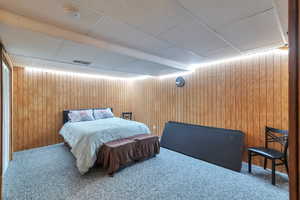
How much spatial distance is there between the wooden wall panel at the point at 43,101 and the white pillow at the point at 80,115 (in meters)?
0.35

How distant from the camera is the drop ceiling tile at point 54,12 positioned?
4.34 feet

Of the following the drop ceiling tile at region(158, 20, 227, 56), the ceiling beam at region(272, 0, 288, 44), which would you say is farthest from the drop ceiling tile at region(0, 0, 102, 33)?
the ceiling beam at region(272, 0, 288, 44)

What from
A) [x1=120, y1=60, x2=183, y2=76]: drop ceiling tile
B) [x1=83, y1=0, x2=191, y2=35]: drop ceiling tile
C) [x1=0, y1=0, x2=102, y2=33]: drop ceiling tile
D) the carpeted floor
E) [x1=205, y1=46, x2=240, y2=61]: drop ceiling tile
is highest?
[x1=83, y1=0, x2=191, y2=35]: drop ceiling tile

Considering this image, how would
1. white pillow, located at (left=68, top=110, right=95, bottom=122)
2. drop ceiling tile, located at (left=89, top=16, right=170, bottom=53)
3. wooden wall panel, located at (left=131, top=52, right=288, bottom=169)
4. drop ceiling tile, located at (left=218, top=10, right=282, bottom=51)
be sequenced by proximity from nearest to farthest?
drop ceiling tile, located at (left=218, top=10, right=282, bottom=51) < drop ceiling tile, located at (left=89, top=16, right=170, bottom=53) < wooden wall panel, located at (left=131, top=52, right=288, bottom=169) < white pillow, located at (left=68, top=110, right=95, bottom=122)

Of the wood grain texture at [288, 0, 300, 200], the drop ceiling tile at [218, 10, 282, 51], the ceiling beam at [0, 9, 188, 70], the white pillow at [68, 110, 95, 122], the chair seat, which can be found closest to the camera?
the wood grain texture at [288, 0, 300, 200]

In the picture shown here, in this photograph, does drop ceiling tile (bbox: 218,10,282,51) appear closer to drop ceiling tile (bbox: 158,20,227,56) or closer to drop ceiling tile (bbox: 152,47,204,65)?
drop ceiling tile (bbox: 158,20,227,56)

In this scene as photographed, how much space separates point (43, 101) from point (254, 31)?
5054 mm

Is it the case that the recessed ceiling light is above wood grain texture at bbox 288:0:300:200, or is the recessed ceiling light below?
above

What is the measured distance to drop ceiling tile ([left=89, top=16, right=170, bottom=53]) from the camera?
171 cm

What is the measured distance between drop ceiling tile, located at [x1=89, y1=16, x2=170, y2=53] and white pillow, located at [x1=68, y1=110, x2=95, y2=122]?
279 cm

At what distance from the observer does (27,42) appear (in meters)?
2.04

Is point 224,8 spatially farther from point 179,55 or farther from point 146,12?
point 179,55

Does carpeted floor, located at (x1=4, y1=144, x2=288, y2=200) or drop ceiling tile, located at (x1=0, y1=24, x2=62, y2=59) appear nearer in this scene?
drop ceiling tile, located at (x1=0, y1=24, x2=62, y2=59)

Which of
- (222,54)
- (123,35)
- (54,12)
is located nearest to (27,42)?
(54,12)
